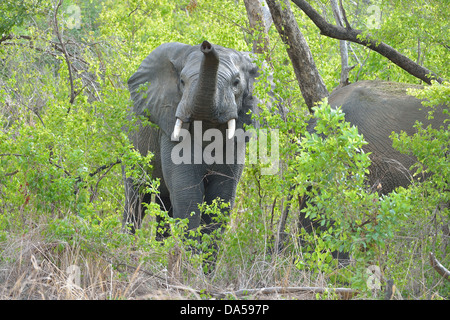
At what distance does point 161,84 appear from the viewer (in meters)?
8.02

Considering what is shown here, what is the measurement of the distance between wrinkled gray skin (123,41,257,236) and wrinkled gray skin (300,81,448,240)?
3.08ft

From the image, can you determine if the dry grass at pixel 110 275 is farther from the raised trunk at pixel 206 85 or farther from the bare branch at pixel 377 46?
the bare branch at pixel 377 46

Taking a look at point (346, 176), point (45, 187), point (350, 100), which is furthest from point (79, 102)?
point (346, 176)

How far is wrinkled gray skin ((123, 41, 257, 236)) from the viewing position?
708 centimetres

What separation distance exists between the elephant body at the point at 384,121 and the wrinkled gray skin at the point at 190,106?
1.03 metres

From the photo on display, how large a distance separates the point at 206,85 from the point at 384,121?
5.40 ft

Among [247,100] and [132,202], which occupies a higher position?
[247,100]

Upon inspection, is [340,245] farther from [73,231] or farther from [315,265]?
→ [73,231]

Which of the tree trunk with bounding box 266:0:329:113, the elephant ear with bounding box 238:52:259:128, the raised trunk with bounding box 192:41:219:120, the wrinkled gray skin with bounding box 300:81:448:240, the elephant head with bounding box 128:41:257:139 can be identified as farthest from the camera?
the tree trunk with bounding box 266:0:329:113

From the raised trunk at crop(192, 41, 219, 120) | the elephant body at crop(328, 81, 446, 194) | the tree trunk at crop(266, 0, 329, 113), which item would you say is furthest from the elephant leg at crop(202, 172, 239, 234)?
the elephant body at crop(328, 81, 446, 194)

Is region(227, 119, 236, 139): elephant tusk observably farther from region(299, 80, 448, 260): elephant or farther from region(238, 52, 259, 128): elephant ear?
region(299, 80, 448, 260): elephant

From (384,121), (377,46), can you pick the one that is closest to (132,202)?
(384,121)

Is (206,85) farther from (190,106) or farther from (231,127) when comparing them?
(231,127)
